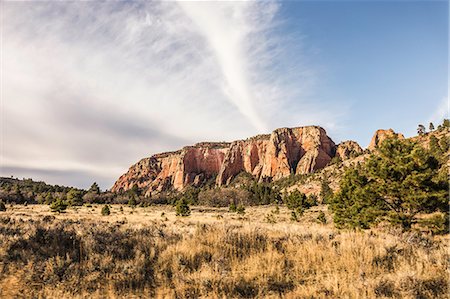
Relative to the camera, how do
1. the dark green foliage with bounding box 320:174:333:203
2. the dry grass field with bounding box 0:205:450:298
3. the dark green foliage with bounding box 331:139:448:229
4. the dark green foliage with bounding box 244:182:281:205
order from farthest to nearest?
the dark green foliage with bounding box 244:182:281:205
the dark green foliage with bounding box 320:174:333:203
the dark green foliage with bounding box 331:139:448:229
the dry grass field with bounding box 0:205:450:298

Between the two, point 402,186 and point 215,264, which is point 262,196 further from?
point 215,264

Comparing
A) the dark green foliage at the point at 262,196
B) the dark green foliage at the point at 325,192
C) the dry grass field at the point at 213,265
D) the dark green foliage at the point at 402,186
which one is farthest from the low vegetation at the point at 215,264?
the dark green foliage at the point at 262,196

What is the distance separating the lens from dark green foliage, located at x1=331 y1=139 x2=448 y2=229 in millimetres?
15523

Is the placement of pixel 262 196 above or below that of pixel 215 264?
above

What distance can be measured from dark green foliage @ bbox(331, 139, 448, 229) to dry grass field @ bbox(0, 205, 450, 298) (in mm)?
8413

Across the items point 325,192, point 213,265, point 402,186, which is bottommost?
point 213,265

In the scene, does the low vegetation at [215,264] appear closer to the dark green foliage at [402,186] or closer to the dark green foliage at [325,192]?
the dark green foliage at [402,186]

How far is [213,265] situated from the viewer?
6426 mm

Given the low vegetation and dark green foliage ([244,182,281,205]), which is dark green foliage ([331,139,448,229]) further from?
dark green foliage ([244,182,281,205])

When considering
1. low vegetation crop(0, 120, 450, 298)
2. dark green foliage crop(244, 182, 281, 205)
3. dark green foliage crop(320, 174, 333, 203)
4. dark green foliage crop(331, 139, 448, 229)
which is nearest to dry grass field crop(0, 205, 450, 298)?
low vegetation crop(0, 120, 450, 298)

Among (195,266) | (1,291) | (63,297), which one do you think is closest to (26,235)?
(1,291)

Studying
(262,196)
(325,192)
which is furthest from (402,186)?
(262,196)

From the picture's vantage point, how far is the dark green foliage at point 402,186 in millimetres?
15523

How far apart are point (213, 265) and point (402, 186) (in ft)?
46.9
